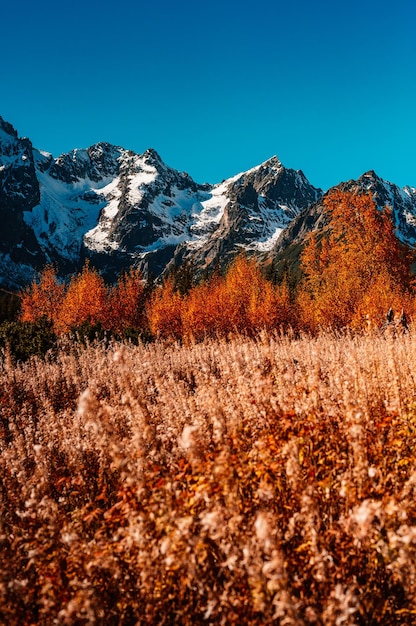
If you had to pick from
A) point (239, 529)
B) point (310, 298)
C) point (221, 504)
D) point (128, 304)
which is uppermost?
point (310, 298)

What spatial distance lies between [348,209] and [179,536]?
2396 centimetres

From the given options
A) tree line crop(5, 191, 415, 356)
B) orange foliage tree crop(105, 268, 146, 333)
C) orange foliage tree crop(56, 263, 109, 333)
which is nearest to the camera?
tree line crop(5, 191, 415, 356)

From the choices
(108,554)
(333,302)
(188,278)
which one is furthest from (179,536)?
(188,278)

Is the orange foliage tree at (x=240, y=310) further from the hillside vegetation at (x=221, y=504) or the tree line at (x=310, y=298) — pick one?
the hillside vegetation at (x=221, y=504)

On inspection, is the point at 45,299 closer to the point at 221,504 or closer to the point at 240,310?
the point at 240,310

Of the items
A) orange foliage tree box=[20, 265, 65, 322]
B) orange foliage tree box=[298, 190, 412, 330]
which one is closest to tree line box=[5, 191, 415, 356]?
orange foliage tree box=[298, 190, 412, 330]

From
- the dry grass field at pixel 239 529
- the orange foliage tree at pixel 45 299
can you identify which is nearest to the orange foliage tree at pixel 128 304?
the orange foliage tree at pixel 45 299

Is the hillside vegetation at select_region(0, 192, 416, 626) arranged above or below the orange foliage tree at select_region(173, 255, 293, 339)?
below

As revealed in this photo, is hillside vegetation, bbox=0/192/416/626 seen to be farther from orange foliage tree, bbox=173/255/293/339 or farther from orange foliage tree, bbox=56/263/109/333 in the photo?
orange foliage tree, bbox=56/263/109/333

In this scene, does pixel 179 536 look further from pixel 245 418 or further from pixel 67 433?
pixel 67 433

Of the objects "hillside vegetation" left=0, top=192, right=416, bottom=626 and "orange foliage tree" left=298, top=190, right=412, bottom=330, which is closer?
"hillside vegetation" left=0, top=192, right=416, bottom=626

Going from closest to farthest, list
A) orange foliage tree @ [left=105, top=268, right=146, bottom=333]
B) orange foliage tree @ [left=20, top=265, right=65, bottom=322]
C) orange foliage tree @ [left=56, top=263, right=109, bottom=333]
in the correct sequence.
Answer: orange foliage tree @ [left=56, top=263, right=109, bottom=333] → orange foliage tree @ [left=105, top=268, right=146, bottom=333] → orange foliage tree @ [left=20, top=265, right=65, bottom=322]

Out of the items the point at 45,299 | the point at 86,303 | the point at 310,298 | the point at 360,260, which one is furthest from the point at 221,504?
the point at 45,299

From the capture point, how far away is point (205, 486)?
3.19 m
